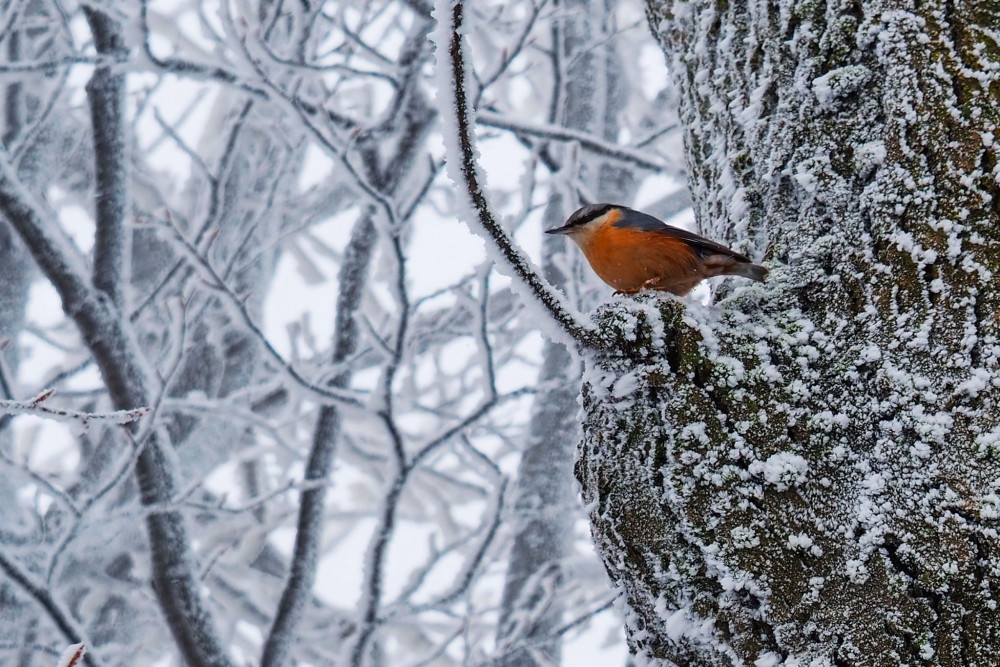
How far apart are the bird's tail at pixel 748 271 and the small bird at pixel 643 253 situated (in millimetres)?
168

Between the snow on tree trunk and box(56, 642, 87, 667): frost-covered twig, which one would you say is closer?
the snow on tree trunk

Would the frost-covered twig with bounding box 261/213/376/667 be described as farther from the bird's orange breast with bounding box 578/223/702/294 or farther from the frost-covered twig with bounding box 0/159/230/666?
the bird's orange breast with bounding box 578/223/702/294

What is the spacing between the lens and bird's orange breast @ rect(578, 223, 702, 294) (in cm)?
201

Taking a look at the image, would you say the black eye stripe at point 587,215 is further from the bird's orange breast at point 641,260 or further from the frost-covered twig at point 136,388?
the frost-covered twig at point 136,388

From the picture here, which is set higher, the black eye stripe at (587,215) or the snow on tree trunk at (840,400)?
the black eye stripe at (587,215)

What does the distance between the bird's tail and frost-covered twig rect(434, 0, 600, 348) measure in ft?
1.05

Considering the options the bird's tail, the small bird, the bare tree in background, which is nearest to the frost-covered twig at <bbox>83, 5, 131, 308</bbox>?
the bare tree in background

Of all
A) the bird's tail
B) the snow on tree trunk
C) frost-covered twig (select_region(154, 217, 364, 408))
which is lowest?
the snow on tree trunk

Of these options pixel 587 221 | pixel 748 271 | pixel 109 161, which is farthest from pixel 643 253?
pixel 109 161

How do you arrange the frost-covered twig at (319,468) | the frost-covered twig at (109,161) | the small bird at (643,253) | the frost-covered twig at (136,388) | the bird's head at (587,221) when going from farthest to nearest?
the frost-covered twig at (109,161), the frost-covered twig at (319,468), the frost-covered twig at (136,388), the bird's head at (587,221), the small bird at (643,253)

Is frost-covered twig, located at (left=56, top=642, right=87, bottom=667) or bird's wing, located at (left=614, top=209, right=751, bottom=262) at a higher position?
bird's wing, located at (left=614, top=209, right=751, bottom=262)

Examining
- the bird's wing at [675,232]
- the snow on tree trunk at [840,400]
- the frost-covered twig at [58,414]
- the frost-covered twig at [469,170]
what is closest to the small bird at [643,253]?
the bird's wing at [675,232]

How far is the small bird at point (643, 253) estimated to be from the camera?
6.41ft

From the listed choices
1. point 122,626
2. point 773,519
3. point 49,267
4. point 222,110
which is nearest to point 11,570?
point 49,267
